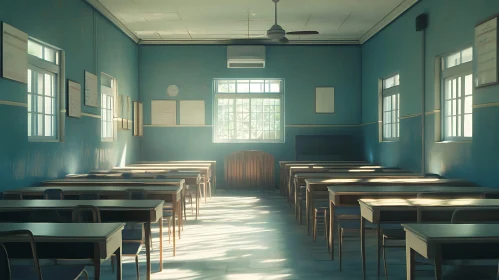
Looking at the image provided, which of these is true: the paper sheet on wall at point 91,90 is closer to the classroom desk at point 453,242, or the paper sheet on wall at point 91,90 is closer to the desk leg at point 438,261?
the classroom desk at point 453,242

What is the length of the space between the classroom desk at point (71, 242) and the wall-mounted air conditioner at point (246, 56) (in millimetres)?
9386

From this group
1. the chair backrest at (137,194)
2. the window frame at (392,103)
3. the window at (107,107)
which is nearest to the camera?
the chair backrest at (137,194)

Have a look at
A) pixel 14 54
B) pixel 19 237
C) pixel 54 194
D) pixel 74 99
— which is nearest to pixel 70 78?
pixel 74 99

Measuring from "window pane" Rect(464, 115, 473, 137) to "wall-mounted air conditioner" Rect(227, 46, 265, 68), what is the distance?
240 inches

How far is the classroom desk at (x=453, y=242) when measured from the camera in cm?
245

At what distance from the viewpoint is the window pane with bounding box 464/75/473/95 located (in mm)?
6559

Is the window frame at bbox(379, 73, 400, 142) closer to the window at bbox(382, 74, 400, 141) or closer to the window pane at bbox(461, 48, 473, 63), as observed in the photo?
the window at bbox(382, 74, 400, 141)

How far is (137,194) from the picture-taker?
4.74 meters

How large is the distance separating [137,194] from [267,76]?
794 cm

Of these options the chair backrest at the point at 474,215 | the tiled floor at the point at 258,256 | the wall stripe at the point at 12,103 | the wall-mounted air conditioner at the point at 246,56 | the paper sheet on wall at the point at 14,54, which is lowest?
the tiled floor at the point at 258,256

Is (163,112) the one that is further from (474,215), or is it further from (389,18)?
(474,215)

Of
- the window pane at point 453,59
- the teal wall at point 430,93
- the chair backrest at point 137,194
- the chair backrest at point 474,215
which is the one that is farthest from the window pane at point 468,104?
the chair backrest at point 137,194

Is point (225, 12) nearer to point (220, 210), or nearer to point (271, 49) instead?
point (271, 49)

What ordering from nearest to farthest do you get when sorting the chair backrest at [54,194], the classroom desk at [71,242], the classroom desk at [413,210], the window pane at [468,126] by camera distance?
the classroom desk at [71,242]
the classroom desk at [413,210]
the chair backrest at [54,194]
the window pane at [468,126]
